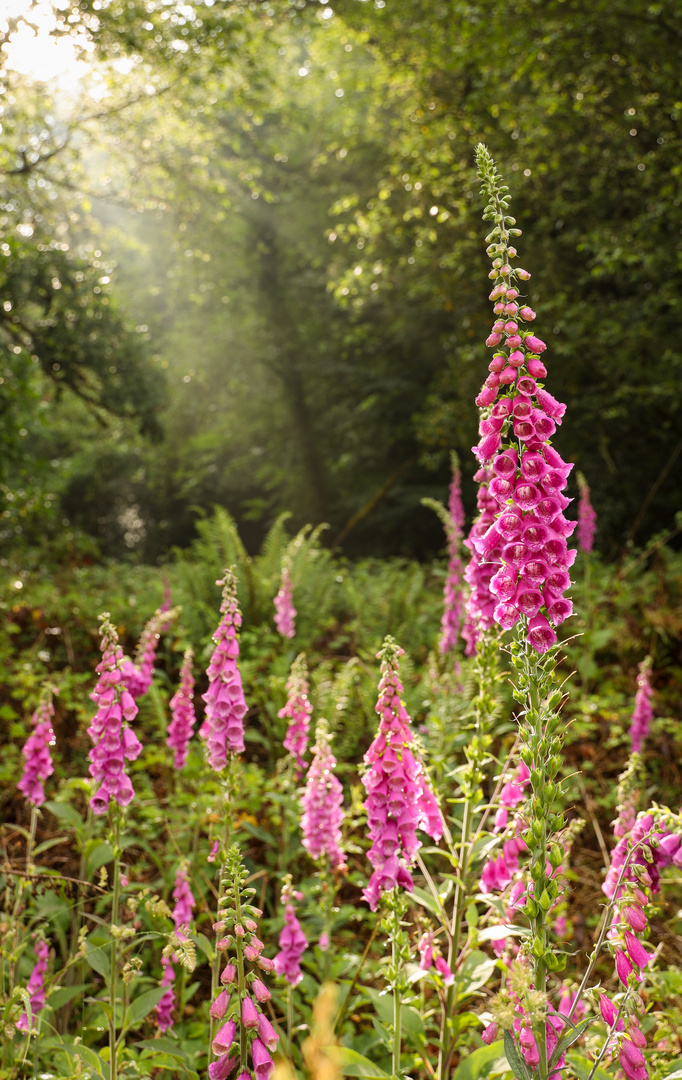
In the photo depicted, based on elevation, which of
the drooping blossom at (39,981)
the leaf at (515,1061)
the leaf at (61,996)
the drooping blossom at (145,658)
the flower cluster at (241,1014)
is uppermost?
the drooping blossom at (145,658)

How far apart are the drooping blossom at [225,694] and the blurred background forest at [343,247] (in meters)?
6.04

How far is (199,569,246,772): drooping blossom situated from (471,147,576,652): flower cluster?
90 centimetres

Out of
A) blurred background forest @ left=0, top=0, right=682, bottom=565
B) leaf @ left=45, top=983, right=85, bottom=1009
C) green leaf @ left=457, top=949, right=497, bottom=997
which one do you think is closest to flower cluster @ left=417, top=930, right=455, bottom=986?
green leaf @ left=457, top=949, right=497, bottom=997

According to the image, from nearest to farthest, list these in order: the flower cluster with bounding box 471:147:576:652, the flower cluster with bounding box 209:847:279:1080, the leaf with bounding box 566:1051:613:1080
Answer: the flower cluster with bounding box 209:847:279:1080
the flower cluster with bounding box 471:147:576:652
the leaf with bounding box 566:1051:613:1080

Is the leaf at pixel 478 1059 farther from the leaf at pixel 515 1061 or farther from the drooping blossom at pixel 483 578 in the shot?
the drooping blossom at pixel 483 578

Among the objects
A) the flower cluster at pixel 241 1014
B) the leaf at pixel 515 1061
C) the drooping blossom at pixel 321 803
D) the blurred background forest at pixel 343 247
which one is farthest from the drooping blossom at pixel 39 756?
the blurred background forest at pixel 343 247

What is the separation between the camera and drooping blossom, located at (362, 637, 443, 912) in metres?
1.75

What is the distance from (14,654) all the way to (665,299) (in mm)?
8227

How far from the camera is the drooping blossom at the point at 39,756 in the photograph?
249 cm

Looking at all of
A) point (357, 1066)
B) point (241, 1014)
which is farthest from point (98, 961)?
point (241, 1014)

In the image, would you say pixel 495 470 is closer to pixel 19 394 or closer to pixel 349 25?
pixel 19 394

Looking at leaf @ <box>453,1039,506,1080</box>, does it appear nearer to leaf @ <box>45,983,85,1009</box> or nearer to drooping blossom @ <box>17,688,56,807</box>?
leaf @ <box>45,983,85,1009</box>

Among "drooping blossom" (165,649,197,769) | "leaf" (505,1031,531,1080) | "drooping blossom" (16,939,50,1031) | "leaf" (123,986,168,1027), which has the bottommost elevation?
"drooping blossom" (16,939,50,1031)

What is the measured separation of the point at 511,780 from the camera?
2064 mm
